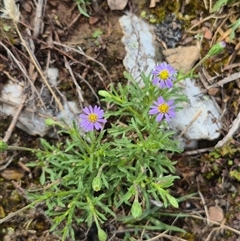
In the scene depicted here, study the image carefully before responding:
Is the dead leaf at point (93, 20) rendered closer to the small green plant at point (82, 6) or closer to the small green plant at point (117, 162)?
the small green plant at point (82, 6)

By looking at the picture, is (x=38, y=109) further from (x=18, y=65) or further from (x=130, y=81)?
(x=130, y=81)

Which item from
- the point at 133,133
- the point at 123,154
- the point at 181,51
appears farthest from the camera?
the point at 181,51

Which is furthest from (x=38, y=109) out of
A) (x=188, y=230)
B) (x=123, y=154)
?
(x=188, y=230)

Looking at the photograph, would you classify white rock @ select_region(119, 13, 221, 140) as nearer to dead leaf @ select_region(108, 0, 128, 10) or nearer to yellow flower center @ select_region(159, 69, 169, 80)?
dead leaf @ select_region(108, 0, 128, 10)

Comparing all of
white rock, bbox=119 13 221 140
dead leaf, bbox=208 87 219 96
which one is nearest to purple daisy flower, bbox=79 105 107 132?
white rock, bbox=119 13 221 140

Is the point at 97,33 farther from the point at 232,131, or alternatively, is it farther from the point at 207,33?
the point at 232,131

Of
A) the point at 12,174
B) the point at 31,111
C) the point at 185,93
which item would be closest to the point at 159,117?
the point at 185,93
